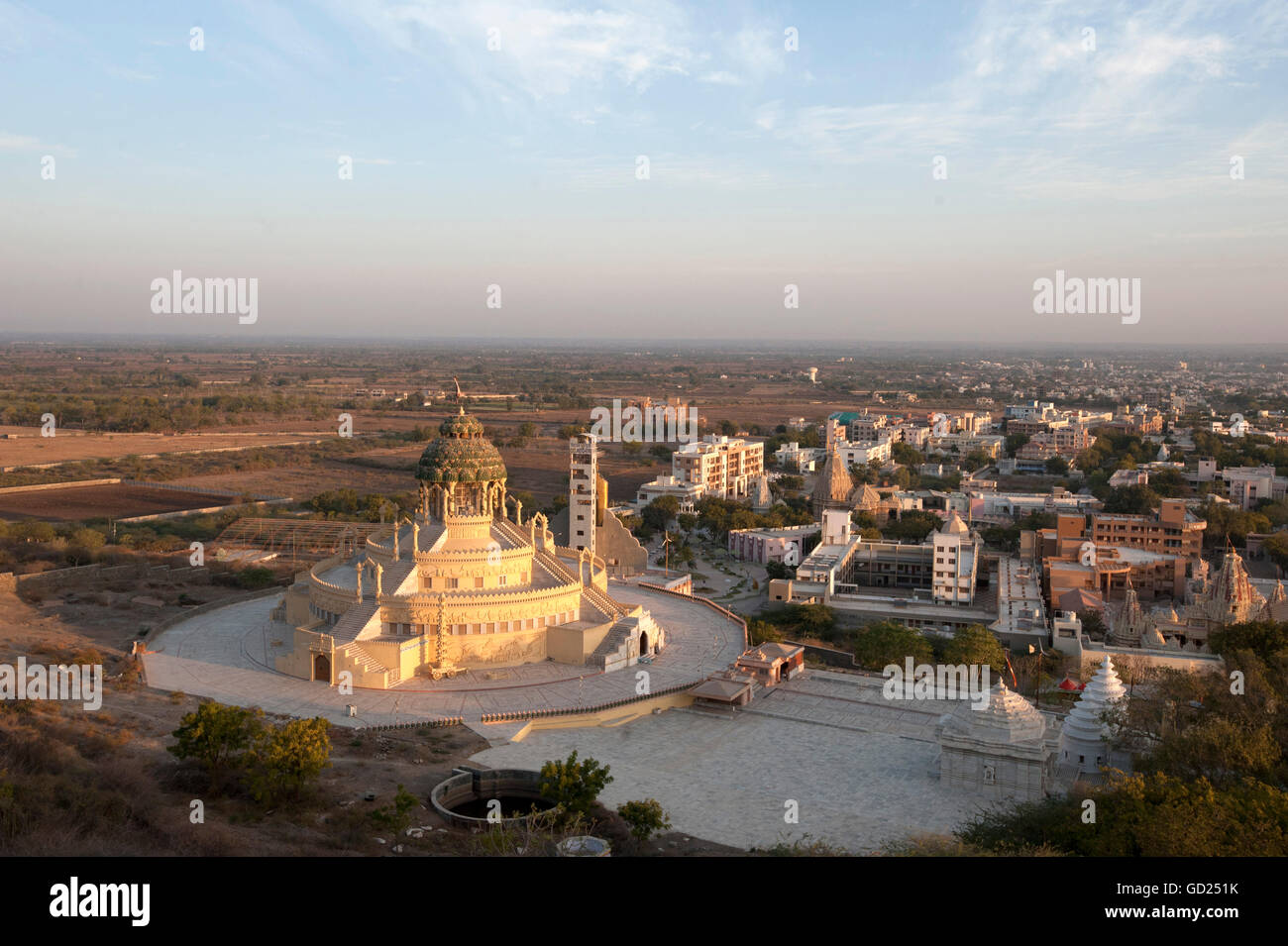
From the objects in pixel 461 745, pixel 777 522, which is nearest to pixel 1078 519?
pixel 777 522

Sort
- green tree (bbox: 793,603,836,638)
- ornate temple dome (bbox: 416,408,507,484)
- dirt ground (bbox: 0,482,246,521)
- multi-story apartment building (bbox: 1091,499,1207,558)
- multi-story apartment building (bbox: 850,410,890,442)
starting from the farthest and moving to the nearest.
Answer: multi-story apartment building (bbox: 850,410,890,442) < dirt ground (bbox: 0,482,246,521) < multi-story apartment building (bbox: 1091,499,1207,558) < green tree (bbox: 793,603,836,638) < ornate temple dome (bbox: 416,408,507,484)

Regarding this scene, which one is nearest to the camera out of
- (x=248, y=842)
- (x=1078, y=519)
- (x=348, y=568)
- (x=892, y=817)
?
(x=248, y=842)

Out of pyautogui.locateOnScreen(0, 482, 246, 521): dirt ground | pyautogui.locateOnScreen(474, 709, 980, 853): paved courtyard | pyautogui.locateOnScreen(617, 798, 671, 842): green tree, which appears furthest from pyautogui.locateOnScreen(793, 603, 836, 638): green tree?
pyautogui.locateOnScreen(0, 482, 246, 521): dirt ground

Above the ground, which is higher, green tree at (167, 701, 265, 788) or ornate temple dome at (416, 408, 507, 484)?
ornate temple dome at (416, 408, 507, 484)

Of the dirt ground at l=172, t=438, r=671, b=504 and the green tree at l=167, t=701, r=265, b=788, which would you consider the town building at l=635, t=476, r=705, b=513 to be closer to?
the dirt ground at l=172, t=438, r=671, b=504

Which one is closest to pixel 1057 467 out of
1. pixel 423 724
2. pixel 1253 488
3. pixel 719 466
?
pixel 1253 488

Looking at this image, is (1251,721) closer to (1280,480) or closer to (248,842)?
(248,842)

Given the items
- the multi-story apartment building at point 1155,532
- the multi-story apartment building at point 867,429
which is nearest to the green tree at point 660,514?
the multi-story apartment building at point 1155,532
